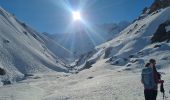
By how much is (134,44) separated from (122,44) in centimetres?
1134

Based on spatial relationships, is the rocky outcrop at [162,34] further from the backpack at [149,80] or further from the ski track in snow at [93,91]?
the backpack at [149,80]

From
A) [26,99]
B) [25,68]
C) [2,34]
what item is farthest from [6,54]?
[26,99]

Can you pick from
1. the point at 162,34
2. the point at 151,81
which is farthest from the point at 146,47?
the point at 151,81

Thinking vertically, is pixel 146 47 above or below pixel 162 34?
below

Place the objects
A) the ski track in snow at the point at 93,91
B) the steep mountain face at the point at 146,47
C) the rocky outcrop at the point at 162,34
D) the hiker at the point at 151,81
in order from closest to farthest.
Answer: the hiker at the point at 151,81 → the ski track in snow at the point at 93,91 → the steep mountain face at the point at 146,47 → the rocky outcrop at the point at 162,34

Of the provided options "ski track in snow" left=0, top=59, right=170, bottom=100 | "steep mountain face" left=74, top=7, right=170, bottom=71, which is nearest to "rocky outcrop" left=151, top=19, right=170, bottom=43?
"steep mountain face" left=74, top=7, right=170, bottom=71

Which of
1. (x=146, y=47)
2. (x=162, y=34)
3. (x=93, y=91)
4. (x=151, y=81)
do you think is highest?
(x=162, y=34)

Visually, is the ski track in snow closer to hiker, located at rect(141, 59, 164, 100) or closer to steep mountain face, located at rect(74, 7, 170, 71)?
hiker, located at rect(141, 59, 164, 100)

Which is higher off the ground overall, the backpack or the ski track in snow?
the ski track in snow

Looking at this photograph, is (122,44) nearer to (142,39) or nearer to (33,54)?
(142,39)

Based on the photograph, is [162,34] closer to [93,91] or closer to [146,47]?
[146,47]

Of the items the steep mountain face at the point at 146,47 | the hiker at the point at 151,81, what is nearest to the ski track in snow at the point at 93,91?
the hiker at the point at 151,81

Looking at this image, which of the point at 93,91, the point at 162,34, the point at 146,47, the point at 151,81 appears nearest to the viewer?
the point at 151,81

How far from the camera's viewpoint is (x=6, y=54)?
107062 millimetres
